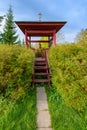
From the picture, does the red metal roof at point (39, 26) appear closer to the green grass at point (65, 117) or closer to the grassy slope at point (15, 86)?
the grassy slope at point (15, 86)

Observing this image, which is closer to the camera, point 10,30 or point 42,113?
point 42,113

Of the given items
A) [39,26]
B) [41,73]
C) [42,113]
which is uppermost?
[39,26]

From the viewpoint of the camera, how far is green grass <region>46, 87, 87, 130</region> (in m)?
8.18

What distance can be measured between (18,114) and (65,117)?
1.46m

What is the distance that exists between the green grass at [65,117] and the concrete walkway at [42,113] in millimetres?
156

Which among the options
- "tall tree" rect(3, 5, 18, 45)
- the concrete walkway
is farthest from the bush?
"tall tree" rect(3, 5, 18, 45)

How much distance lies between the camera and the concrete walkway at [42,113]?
849 cm

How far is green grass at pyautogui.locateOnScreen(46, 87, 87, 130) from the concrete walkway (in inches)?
6.2

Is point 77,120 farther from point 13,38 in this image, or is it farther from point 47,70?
point 13,38

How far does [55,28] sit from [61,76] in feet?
34.1

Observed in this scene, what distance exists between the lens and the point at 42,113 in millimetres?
9469

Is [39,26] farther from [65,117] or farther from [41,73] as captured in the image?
[65,117]

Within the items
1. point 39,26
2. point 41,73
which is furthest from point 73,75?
point 39,26

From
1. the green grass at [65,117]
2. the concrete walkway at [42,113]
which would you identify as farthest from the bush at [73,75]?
the concrete walkway at [42,113]
